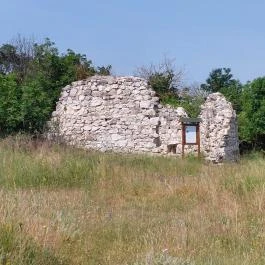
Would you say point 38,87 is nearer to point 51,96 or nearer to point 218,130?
point 51,96

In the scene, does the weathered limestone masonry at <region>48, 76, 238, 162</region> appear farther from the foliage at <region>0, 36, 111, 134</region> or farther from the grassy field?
the grassy field

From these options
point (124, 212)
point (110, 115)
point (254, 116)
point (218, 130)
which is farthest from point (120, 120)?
point (124, 212)

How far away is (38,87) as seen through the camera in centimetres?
1579

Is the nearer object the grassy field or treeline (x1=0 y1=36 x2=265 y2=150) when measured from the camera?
the grassy field

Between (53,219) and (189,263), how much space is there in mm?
1839

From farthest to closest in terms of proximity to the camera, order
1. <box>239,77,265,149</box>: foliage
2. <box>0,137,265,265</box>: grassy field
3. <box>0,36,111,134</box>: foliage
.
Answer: <box>239,77,265,149</box>: foliage
<box>0,36,111,134</box>: foliage
<box>0,137,265,265</box>: grassy field

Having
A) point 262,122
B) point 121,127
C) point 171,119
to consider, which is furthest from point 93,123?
point 262,122

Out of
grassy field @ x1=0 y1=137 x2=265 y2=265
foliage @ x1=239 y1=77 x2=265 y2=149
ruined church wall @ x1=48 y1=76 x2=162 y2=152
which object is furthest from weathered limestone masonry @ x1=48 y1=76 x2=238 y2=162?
grassy field @ x1=0 y1=137 x2=265 y2=265

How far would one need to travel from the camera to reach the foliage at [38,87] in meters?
14.9

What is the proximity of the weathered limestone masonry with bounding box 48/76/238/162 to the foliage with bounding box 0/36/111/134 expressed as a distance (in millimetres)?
573

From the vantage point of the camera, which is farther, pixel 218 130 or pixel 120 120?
pixel 218 130

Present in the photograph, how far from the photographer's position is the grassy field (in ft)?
14.2

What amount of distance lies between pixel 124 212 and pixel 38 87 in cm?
953

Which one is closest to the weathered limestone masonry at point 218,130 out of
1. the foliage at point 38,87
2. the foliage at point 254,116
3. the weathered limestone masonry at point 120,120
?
the weathered limestone masonry at point 120,120
